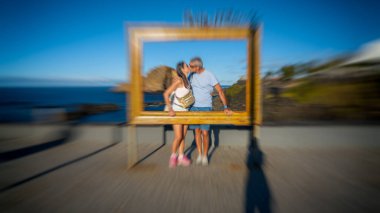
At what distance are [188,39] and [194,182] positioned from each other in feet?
7.14

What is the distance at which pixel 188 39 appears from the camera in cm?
347

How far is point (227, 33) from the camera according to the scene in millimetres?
3418

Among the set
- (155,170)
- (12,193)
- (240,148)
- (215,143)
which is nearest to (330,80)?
(240,148)

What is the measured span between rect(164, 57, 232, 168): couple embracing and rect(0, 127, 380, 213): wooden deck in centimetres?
52

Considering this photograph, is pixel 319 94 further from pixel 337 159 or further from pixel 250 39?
pixel 250 39

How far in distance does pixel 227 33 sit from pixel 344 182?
2755 millimetres

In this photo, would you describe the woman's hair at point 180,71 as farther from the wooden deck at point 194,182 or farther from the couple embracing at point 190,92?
the wooden deck at point 194,182

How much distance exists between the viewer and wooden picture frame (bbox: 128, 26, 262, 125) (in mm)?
3404

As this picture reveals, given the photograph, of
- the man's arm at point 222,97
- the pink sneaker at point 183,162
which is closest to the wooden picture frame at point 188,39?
the man's arm at point 222,97

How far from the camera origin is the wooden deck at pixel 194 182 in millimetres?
2475

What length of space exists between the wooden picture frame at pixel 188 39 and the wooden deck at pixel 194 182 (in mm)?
837

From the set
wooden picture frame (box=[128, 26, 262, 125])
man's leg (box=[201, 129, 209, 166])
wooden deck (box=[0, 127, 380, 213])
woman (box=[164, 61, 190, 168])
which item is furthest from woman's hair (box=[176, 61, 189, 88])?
wooden deck (box=[0, 127, 380, 213])

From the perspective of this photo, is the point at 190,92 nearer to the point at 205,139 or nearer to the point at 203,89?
the point at 203,89

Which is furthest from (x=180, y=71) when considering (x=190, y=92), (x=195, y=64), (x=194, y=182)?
(x=194, y=182)
